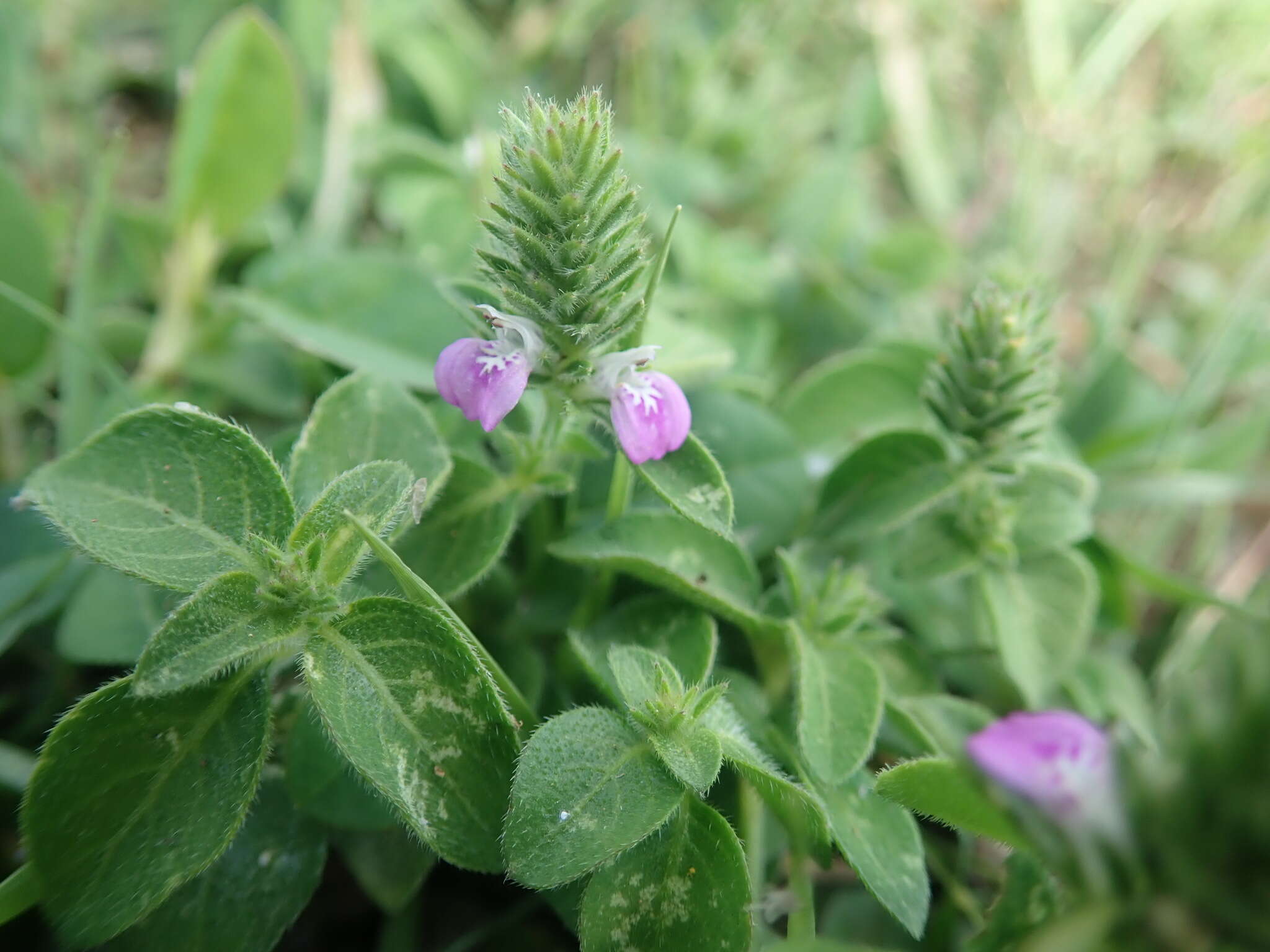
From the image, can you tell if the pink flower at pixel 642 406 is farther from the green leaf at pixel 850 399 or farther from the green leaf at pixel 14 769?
the green leaf at pixel 14 769

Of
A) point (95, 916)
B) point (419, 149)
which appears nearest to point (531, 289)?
point (95, 916)

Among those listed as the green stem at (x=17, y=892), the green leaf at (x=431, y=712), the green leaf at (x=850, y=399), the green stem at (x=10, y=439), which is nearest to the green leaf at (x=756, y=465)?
the green leaf at (x=850, y=399)

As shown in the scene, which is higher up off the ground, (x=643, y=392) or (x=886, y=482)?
(x=643, y=392)

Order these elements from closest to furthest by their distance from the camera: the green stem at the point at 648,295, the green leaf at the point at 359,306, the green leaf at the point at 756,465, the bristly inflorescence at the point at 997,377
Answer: the green stem at the point at 648,295, the bristly inflorescence at the point at 997,377, the green leaf at the point at 756,465, the green leaf at the point at 359,306

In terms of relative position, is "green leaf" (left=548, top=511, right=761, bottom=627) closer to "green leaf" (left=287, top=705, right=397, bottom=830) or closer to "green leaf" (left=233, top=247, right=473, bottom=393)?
"green leaf" (left=287, top=705, right=397, bottom=830)

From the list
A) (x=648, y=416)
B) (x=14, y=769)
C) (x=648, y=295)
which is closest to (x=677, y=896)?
(x=648, y=416)

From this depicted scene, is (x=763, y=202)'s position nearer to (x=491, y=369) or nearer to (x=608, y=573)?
(x=608, y=573)

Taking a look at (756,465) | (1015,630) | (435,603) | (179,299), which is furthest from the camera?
(179,299)
